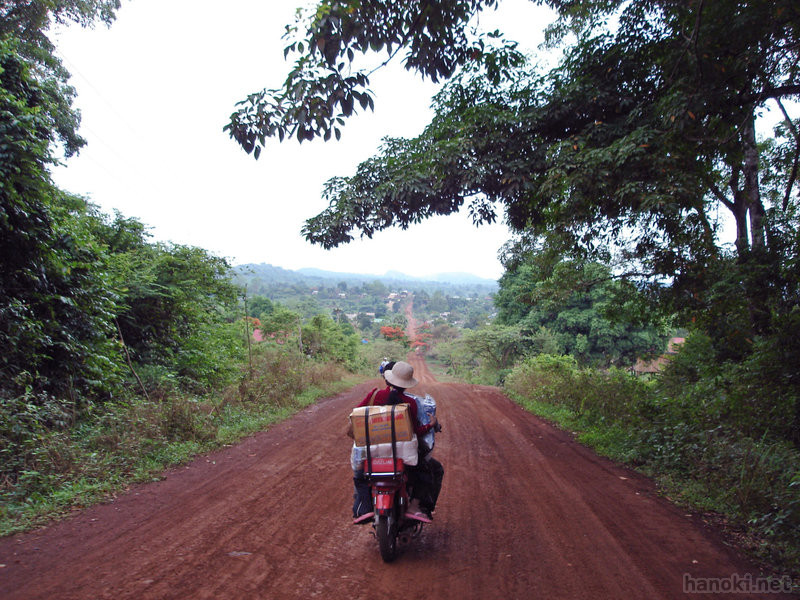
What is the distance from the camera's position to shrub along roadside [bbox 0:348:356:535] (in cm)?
459

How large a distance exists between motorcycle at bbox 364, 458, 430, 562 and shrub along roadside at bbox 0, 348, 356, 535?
3.08 meters

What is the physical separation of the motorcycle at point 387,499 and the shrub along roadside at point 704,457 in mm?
2934

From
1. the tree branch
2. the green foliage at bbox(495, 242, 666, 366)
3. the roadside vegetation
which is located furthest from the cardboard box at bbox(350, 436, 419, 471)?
the green foliage at bbox(495, 242, 666, 366)

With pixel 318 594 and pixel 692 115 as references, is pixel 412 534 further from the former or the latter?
pixel 692 115

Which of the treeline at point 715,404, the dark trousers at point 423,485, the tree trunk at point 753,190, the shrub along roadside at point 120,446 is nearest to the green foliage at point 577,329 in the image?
the treeline at point 715,404

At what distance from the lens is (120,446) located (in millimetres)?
5945

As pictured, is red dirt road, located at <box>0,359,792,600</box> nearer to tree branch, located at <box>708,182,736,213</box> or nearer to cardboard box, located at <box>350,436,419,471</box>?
cardboard box, located at <box>350,436,419,471</box>

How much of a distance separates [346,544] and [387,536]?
60 cm

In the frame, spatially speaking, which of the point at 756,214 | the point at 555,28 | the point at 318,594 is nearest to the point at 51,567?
the point at 318,594

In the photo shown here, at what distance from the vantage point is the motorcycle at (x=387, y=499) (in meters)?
3.53

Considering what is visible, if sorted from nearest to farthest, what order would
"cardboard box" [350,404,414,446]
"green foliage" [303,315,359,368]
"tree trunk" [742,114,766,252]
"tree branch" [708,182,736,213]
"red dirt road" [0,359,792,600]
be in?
1. "red dirt road" [0,359,792,600]
2. "cardboard box" [350,404,414,446]
3. "tree trunk" [742,114,766,252]
4. "tree branch" [708,182,736,213]
5. "green foliage" [303,315,359,368]

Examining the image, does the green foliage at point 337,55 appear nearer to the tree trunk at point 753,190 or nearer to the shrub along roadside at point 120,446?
the shrub along roadside at point 120,446

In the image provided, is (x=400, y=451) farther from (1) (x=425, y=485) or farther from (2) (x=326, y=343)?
(2) (x=326, y=343)

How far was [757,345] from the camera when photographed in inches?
241
